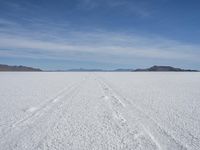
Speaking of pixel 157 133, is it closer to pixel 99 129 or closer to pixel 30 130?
pixel 99 129

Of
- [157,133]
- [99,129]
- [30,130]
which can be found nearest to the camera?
[157,133]

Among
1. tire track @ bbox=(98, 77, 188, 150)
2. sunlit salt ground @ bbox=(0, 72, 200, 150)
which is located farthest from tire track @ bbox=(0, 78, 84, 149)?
tire track @ bbox=(98, 77, 188, 150)

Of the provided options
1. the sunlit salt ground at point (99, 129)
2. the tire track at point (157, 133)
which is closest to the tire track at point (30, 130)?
the sunlit salt ground at point (99, 129)

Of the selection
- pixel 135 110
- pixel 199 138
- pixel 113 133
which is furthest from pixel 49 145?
pixel 135 110

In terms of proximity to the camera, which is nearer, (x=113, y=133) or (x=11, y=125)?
(x=113, y=133)

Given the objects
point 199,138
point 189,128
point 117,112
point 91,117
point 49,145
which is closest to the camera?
point 49,145

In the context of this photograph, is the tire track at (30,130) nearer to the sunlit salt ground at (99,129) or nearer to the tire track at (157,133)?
the sunlit salt ground at (99,129)

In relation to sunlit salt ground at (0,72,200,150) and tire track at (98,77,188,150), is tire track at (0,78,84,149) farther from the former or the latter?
tire track at (98,77,188,150)

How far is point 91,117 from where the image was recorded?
20.2 ft

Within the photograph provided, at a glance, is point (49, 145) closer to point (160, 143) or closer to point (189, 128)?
point (160, 143)

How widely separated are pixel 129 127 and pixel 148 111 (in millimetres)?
1983

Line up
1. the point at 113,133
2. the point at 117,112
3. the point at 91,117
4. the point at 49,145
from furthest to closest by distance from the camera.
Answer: the point at 117,112 < the point at 91,117 < the point at 113,133 < the point at 49,145

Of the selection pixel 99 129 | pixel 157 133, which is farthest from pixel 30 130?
pixel 157 133

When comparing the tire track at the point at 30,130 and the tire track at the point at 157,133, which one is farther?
the tire track at the point at 30,130
